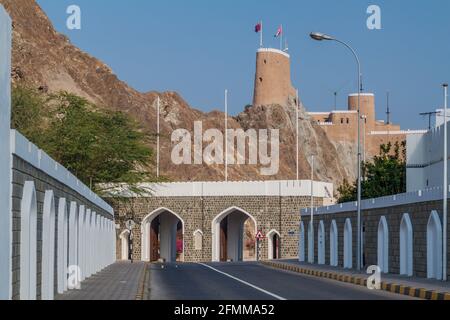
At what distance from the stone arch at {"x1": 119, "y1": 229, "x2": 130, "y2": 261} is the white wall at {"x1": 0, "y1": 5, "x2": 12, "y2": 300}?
57.6 metres

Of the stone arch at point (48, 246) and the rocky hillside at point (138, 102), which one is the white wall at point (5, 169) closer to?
the stone arch at point (48, 246)

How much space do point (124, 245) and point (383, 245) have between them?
125 ft

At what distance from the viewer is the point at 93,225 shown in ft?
125

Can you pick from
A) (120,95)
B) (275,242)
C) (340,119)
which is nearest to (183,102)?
(120,95)

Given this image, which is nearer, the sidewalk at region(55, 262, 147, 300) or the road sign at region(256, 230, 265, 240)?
the sidewalk at region(55, 262, 147, 300)

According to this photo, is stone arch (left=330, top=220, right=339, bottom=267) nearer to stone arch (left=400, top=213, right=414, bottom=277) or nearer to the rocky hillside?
stone arch (left=400, top=213, right=414, bottom=277)

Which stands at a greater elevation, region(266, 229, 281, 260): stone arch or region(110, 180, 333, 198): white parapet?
region(110, 180, 333, 198): white parapet

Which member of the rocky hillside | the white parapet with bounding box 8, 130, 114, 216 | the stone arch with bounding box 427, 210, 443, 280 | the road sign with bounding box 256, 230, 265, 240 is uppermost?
the rocky hillside

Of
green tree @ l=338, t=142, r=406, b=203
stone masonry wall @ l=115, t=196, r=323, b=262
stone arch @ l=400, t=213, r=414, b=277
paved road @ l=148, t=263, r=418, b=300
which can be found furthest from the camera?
stone masonry wall @ l=115, t=196, r=323, b=262

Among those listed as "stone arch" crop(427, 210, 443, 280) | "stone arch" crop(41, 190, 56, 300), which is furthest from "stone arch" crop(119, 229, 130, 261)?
"stone arch" crop(41, 190, 56, 300)

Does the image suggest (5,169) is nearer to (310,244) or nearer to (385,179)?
(310,244)

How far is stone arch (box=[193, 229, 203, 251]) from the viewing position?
75250mm

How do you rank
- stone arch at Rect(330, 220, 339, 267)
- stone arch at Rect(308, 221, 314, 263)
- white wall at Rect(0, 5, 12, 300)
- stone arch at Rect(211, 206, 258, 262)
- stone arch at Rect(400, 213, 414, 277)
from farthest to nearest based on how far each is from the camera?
stone arch at Rect(211, 206, 258, 262) < stone arch at Rect(308, 221, 314, 263) < stone arch at Rect(330, 220, 339, 267) < stone arch at Rect(400, 213, 414, 277) < white wall at Rect(0, 5, 12, 300)
